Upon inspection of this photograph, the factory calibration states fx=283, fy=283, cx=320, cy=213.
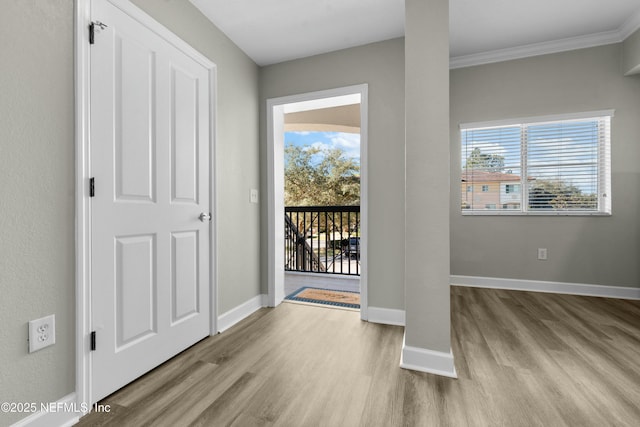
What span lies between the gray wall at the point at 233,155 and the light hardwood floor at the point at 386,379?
17.9 inches

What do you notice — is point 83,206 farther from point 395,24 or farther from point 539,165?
point 539,165

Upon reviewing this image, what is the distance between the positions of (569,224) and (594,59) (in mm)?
1732

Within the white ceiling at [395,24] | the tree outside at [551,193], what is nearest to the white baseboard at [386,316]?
the tree outside at [551,193]

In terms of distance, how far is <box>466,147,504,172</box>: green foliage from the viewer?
337 centimetres

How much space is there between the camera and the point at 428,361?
1664mm

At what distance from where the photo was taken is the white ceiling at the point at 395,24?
2100mm

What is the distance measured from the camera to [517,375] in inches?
62.9

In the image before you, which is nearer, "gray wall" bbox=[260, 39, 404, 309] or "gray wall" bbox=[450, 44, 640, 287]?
"gray wall" bbox=[260, 39, 404, 309]

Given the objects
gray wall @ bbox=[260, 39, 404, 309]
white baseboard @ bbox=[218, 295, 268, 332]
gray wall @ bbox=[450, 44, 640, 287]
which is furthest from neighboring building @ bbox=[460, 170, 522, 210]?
white baseboard @ bbox=[218, 295, 268, 332]

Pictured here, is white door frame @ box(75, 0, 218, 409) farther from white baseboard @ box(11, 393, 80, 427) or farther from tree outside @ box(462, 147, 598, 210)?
tree outside @ box(462, 147, 598, 210)

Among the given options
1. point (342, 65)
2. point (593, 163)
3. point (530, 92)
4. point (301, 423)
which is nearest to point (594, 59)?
point (530, 92)

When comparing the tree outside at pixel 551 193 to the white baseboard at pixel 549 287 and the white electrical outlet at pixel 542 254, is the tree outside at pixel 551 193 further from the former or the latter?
the white baseboard at pixel 549 287

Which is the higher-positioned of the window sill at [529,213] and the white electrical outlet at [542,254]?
the window sill at [529,213]

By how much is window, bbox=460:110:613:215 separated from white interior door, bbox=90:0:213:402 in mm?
Answer: 3047
